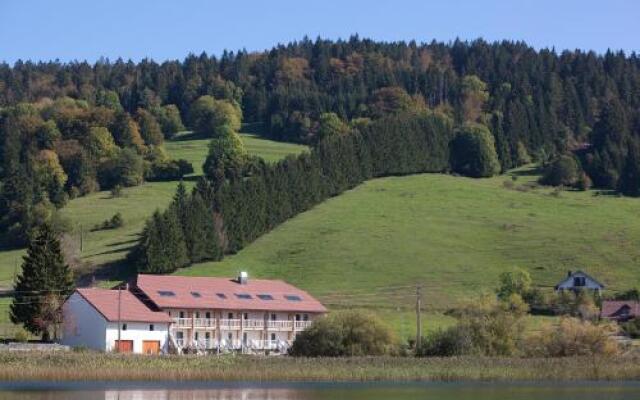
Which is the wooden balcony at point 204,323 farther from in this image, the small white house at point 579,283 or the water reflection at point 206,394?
the small white house at point 579,283

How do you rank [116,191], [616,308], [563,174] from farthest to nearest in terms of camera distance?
[563,174], [116,191], [616,308]

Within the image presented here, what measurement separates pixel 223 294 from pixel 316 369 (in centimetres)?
2994

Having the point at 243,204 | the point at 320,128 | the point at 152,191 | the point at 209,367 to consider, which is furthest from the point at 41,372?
the point at 320,128

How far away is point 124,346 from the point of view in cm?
8719

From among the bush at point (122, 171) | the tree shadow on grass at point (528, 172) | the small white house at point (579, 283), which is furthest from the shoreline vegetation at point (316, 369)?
the tree shadow on grass at point (528, 172)

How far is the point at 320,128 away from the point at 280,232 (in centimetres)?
6262

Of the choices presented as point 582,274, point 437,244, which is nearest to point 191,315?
point 582,274

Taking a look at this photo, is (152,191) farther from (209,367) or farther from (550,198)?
(209,367)

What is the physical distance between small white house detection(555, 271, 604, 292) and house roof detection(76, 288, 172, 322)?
39.2m

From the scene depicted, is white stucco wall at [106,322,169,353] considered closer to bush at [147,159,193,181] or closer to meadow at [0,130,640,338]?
meadow at [0,130,640,338]

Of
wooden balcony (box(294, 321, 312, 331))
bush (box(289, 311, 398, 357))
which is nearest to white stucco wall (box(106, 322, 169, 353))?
wooden balcony (box(294, 321, 312, 331))

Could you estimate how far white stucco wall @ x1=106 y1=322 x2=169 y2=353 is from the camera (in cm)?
8650

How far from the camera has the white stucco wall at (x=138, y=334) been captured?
86.5 m

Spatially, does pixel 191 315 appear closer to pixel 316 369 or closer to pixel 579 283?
pixel 316 369
